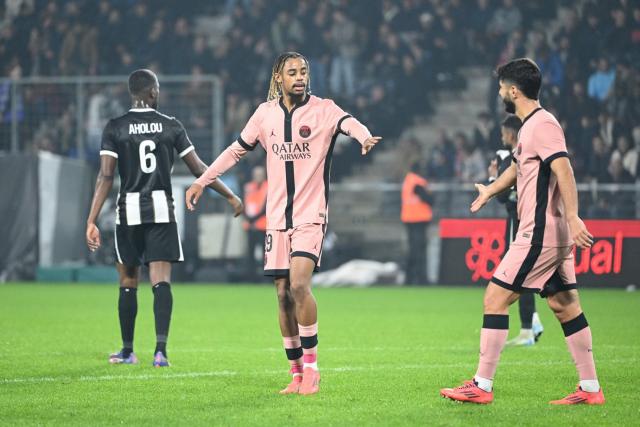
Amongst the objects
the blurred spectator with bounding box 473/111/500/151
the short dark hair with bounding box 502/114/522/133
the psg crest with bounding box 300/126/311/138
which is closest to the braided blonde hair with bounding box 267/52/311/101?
the psg crest with bounding box 300/126/311/138

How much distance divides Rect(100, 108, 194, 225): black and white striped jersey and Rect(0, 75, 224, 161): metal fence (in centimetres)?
1388

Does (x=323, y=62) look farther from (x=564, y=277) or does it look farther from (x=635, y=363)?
(x=564, y=277)

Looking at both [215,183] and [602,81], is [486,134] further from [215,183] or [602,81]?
[215,183]

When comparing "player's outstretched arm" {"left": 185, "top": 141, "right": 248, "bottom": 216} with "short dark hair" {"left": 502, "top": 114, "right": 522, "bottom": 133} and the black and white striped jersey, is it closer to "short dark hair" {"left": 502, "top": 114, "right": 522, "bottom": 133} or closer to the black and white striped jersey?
the black and white striped jersey

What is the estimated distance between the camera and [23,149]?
943 inches

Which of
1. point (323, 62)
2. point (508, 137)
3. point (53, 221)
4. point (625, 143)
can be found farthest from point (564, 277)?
point (323, 62)

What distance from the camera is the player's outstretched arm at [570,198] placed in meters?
6.34

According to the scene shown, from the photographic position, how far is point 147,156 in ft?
29.7

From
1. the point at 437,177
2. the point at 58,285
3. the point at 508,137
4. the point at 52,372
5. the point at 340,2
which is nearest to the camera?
the point at 52,372

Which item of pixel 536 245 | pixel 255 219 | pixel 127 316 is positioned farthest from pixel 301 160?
pixel 255 219

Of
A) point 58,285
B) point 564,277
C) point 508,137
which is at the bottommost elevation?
point 58,285

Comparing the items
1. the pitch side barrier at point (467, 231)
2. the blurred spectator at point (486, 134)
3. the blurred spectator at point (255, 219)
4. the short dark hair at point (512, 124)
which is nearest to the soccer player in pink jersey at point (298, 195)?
the short dark hair at point (512, 124)

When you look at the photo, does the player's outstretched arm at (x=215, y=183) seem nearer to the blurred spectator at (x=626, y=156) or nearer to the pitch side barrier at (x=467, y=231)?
the pitch side barrier at (x=467, y=231)

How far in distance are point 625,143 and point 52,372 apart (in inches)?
590
